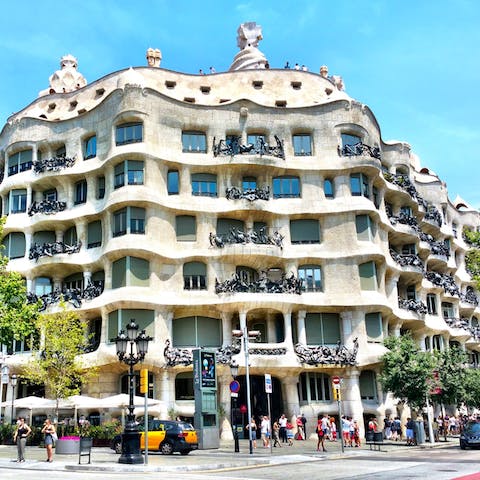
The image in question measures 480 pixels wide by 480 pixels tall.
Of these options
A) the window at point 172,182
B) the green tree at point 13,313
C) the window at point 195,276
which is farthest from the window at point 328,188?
the green tree at point 13,313

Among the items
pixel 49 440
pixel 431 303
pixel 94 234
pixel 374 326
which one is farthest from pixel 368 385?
pixel 49 440

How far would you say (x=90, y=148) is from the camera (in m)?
46.7

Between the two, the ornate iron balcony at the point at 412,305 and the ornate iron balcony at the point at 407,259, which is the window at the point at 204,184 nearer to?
the ornate iron balcony at the point at 407,259

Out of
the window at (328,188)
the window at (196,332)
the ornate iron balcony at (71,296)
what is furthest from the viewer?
the window at (328,188)

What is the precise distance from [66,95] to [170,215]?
14.6 metres

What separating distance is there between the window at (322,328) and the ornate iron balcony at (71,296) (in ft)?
45.9

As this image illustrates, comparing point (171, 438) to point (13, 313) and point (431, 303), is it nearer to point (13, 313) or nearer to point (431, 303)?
point (13, 313)

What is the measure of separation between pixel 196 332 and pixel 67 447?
14389 millimetres

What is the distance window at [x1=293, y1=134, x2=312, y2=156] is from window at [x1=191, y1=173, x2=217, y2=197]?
20.6 ft

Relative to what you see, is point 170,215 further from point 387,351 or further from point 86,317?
point 387,351

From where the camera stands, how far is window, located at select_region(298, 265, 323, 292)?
44.7 metres

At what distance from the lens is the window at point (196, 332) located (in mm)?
42969

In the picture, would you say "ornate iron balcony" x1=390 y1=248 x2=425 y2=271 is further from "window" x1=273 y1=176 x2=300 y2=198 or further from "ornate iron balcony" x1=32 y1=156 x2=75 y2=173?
"ornate iron balcony" x1=32 y1=156 x2=75 y2=173

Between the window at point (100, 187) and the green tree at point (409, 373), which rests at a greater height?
the window at point (100, 187)
